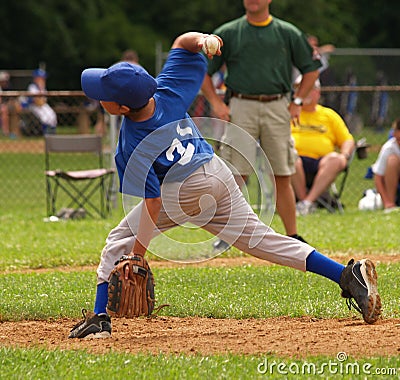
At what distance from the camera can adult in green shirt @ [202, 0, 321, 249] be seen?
8289mm

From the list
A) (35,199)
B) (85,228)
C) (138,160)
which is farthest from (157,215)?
(35,199)

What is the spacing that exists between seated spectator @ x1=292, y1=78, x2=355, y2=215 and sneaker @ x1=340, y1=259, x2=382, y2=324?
19.1ft

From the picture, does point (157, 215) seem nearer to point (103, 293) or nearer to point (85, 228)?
point (103, 293)

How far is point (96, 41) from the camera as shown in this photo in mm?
29219

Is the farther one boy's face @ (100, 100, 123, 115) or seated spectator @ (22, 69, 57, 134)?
seated spectator @ (22, 69, 57, 134)

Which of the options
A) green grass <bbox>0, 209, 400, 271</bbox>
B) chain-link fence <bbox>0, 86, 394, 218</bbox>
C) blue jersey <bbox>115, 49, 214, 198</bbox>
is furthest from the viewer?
chain-link fence <bbox>0, 86, 394, 218</bbox>

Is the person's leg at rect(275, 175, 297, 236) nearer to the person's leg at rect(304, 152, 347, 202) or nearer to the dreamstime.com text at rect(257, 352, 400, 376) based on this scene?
the person's leg at rect(304, 152, 347, 202)

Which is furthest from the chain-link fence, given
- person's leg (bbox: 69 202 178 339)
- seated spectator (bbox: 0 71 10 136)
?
person's leg (bbox: 69 202 178 339)

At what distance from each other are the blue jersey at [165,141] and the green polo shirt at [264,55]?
2.93 meters

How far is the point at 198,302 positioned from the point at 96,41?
2388 centimetres

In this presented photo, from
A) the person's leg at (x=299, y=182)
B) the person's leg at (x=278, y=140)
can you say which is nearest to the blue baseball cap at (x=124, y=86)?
the person's leg at (x=278, y=140)

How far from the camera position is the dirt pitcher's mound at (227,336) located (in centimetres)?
479

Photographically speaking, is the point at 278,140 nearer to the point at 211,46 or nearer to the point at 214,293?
the point at 214,293

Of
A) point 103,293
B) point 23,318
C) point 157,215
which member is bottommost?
point 23,318
